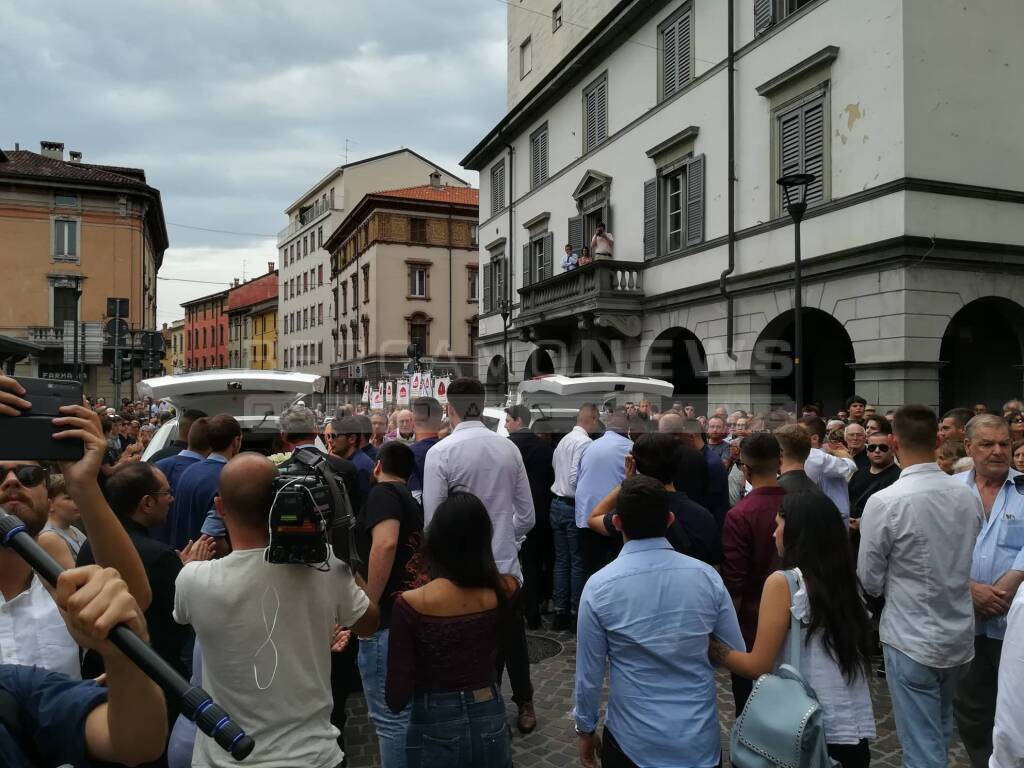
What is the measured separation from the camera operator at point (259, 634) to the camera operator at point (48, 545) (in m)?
0.44

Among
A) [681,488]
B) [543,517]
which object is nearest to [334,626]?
[681,488]

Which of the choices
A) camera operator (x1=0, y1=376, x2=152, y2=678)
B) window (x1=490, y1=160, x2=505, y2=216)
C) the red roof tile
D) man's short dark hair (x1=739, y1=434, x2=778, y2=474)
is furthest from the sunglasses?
the red roof tile

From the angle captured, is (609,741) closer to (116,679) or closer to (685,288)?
(116,679)

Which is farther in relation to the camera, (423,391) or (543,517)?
(423,391)

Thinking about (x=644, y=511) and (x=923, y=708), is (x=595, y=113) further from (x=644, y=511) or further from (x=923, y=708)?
(x=644, y=511)

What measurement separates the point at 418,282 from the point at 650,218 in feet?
102

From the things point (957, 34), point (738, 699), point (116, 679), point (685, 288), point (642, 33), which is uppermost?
point (642, 33)

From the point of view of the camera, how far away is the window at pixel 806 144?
47.9 ft

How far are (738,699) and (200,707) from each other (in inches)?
140

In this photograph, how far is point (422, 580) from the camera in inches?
145

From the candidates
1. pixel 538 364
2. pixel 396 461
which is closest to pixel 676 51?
pixel 538 364

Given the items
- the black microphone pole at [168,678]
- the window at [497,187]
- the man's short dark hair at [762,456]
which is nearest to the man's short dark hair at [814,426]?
the man's short dark hair at [762,456]

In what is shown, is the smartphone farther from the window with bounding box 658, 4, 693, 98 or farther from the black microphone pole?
the window with bounding box 658, 4, 693, 98

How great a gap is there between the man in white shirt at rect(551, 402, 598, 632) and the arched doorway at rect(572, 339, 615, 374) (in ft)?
48.6
